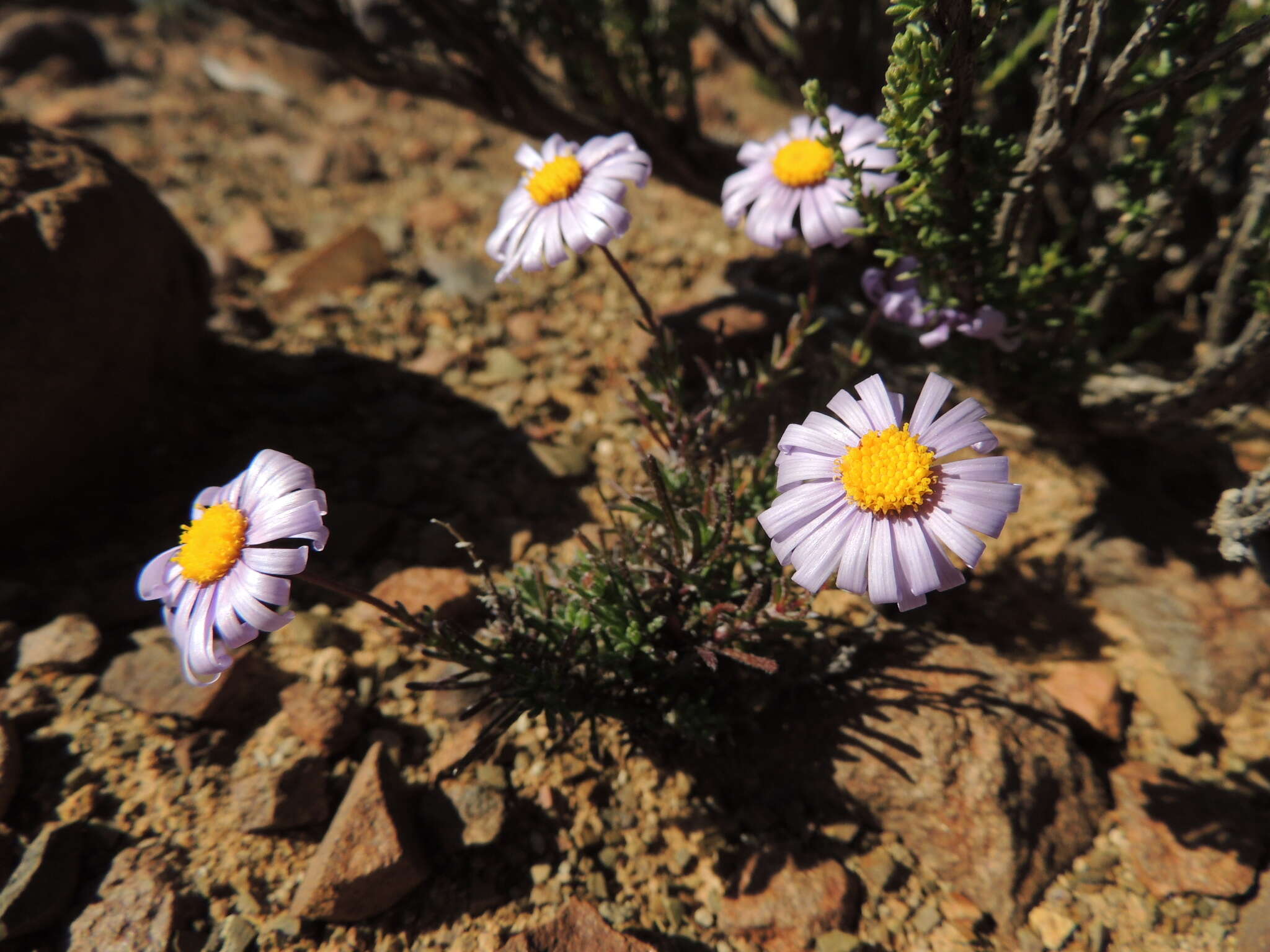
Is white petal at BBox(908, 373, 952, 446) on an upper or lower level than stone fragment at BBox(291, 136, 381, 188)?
lower

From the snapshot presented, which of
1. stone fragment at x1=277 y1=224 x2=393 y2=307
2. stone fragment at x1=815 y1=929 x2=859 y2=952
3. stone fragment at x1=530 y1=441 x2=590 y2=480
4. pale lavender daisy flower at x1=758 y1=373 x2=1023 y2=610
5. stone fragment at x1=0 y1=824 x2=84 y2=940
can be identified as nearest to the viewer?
pale lavender daisy flower at x1=758 y1=373 x2=1023 y2=610

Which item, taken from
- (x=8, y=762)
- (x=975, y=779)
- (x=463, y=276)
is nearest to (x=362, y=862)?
(x=8, y=762)

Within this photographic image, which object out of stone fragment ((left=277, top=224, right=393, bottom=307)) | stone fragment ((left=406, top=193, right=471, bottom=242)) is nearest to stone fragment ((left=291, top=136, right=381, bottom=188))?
stone fragment ((left=406, top=193, right=471, bottom=242))

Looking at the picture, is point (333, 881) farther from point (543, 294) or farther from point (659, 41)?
point (659, 41)

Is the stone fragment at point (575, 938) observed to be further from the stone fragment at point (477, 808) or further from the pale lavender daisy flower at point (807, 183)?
the pale lavender daisy flower at point (807, 183)

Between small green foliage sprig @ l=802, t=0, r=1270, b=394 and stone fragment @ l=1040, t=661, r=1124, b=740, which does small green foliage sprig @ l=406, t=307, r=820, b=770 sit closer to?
small green foliage sprig @ l=802, t=0, r=1270, b=394

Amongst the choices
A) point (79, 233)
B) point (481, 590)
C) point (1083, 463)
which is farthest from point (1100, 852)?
point (79, 233)

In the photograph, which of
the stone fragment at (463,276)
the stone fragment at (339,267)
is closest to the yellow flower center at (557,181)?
the stone fragment at (463,276)
